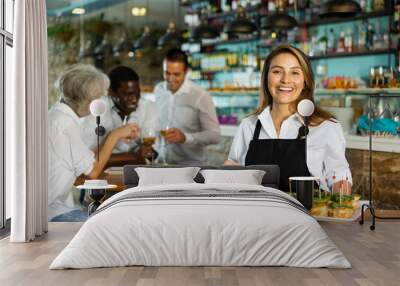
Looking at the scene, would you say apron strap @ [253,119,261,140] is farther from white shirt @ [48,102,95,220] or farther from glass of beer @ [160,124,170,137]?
white shirt @ [48,102,95,220]

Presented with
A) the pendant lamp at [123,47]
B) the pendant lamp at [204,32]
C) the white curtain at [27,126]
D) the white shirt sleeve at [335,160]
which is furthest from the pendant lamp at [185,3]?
the white curtain at [27,126]

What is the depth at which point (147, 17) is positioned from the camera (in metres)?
10.4

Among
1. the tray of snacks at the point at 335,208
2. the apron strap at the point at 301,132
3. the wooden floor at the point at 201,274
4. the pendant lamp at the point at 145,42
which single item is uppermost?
the pendant lamp at the point at 145,42

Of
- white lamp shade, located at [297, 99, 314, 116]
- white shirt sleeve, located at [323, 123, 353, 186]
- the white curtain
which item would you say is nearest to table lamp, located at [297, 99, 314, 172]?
white lamp shade, located at [297, 99, 314, 116]

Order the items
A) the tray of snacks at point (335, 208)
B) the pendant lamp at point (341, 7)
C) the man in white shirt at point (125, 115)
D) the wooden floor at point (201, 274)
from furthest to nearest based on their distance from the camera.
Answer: the man in white shirt at point (125, 115), the pendant lamp at point (341, 7), the tray of snacks at point (335, 208), the wooden floor at point (201, 274)

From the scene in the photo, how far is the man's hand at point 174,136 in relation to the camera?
988 centimetres

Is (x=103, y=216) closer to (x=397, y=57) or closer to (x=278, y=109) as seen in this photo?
(x=278, y=109)

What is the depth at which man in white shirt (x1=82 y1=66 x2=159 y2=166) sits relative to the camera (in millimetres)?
9750

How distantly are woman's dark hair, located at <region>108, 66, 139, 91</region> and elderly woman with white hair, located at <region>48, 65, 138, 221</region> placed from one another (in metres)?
0.13

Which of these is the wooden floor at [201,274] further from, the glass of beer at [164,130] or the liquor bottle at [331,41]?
the liquor bottle at [331,41]

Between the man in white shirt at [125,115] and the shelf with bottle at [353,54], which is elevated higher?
the shelf with bottle at [353,54]

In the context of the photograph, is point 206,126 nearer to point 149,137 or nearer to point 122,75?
point 149,137

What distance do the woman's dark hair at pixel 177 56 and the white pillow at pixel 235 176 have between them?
3.26 meters

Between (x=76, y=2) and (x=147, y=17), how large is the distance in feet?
3.37
